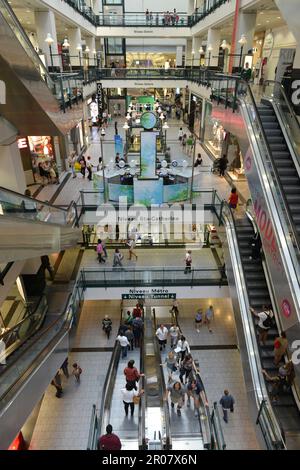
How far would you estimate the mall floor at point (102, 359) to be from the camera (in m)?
7.93

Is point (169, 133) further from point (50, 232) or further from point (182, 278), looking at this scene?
point (50, 232)

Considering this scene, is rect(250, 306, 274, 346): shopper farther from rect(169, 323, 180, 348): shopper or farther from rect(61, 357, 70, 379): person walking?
rect(61, 357, 70, 379): person walking

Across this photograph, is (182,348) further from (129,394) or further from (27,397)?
(27,397)

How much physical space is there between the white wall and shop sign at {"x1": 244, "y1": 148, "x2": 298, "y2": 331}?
10.4m

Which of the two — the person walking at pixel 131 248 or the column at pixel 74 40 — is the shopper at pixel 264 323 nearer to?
the person walking at pixel 131 248

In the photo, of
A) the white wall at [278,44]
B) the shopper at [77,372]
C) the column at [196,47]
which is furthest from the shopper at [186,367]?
the column at [196,47]

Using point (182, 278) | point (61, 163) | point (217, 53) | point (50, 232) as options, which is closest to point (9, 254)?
point (50, 232)

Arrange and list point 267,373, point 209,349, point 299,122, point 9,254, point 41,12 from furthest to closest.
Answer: point 41,12, point 209,349, point 299,122, point 267,373, point 9,254

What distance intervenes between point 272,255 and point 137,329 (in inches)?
187

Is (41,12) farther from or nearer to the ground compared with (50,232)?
farther from the ground

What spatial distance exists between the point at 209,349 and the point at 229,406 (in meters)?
2.55

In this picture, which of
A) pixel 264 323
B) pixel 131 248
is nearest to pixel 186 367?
pixel 264 323

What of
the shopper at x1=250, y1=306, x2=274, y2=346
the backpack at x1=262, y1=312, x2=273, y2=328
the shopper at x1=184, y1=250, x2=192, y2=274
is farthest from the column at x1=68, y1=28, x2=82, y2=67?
the backpack at x1=262, y1=312, x2=273, y2=328

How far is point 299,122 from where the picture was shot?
870cm
